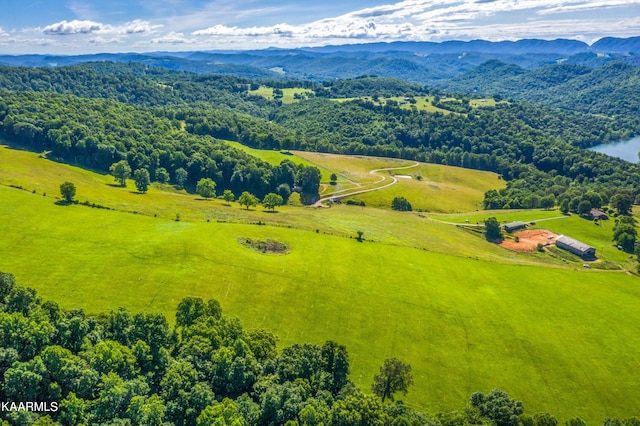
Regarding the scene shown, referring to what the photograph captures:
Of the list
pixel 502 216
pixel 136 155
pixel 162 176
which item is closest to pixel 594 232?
pixel 502 216

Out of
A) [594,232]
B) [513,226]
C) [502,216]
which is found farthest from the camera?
[502,216]

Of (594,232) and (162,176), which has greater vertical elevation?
(162,176)

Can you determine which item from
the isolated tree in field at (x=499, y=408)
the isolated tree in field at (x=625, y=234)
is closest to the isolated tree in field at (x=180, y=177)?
the isolated tree in field at (x=499, y=408)

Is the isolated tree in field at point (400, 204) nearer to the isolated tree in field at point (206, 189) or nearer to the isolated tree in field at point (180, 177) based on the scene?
the isolated tree in field at point (206, 189)

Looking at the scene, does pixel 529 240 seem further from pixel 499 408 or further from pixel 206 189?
pixel 206 189

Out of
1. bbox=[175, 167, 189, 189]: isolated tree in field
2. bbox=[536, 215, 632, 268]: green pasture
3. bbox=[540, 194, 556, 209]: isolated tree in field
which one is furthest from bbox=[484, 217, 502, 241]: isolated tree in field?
bbox=[175, 167, 189, 189]: isolated tree in field

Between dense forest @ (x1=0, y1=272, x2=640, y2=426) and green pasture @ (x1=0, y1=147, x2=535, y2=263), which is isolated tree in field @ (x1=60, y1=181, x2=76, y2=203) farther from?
dense forest @ (x1=0, y1=272, x2=640, y2=426)
